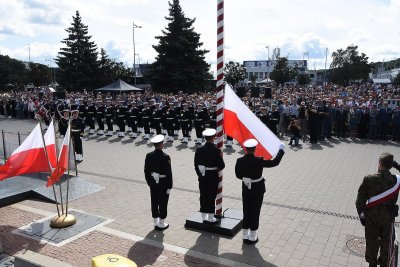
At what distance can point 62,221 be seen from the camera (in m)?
7.39

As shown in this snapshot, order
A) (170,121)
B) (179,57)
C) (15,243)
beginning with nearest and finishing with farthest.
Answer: (15,243)
(170,121)
(179,57)

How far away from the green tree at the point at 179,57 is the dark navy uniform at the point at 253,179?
28.2 metres

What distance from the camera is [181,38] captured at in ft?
112

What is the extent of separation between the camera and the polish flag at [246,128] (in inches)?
267

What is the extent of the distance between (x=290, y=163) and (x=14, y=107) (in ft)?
82.8

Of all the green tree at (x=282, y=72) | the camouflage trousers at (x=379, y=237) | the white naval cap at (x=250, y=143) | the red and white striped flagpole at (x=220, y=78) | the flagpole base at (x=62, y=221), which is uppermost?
the green tree at (x=282, y=72)

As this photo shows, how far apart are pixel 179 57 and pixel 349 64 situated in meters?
26.9

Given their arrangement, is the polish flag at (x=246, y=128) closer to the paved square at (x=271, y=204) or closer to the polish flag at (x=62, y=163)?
the paved square at (x=271, y=204)

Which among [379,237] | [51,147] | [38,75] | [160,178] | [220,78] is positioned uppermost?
[38,75]

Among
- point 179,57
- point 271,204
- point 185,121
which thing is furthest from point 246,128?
point 179,57

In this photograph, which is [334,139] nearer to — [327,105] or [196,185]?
[327,105]

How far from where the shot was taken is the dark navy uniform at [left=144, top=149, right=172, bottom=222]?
23.5ft

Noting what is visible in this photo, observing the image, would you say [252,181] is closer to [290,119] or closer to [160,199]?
[160,199]

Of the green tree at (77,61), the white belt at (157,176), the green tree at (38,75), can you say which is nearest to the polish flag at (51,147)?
the white belt at (157,176)
